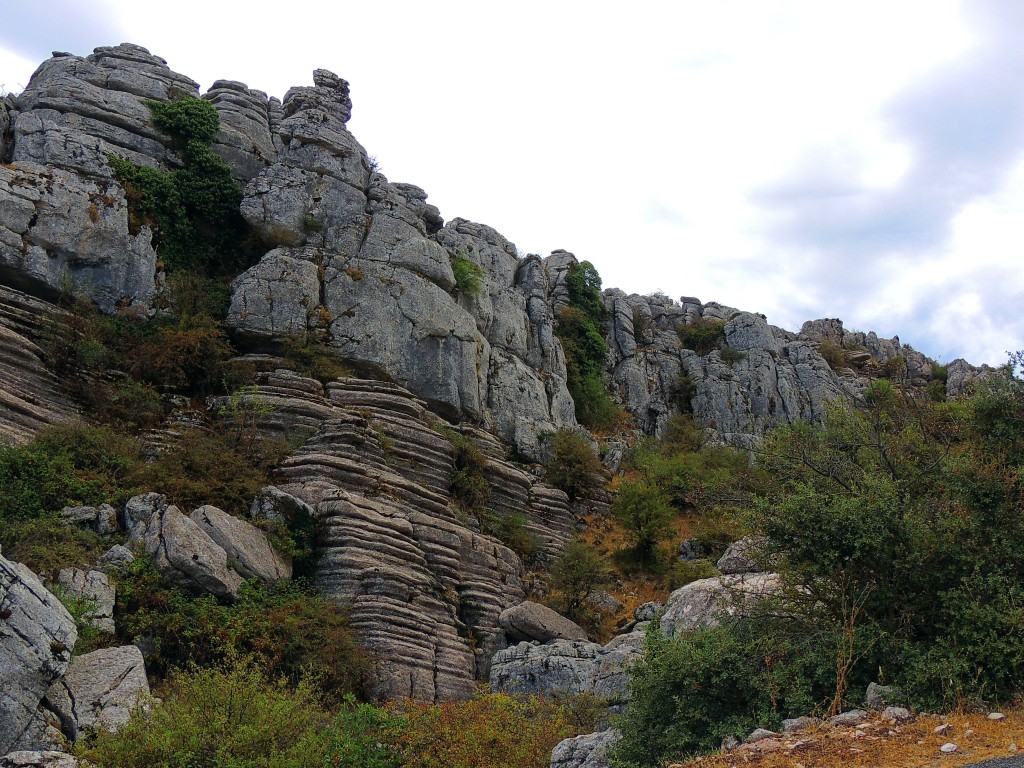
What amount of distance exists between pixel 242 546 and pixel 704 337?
113ft

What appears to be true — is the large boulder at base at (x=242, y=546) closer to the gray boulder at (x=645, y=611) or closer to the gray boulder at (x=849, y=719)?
the gray boulder at (x=645, y=611)

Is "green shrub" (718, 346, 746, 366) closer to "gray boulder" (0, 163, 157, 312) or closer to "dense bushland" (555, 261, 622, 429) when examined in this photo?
"dense bushland" (555, 261, 622, 429)

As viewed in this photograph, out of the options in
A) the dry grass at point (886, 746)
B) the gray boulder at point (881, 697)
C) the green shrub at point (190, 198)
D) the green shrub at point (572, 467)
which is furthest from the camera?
the green shrub at point (572, 467)

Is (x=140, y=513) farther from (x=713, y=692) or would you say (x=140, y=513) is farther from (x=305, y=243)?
(x=305, y=243)

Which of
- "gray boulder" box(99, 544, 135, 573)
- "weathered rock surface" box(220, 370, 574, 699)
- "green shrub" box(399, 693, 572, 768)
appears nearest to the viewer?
"green shrub" box(399, 693, 572, 768)

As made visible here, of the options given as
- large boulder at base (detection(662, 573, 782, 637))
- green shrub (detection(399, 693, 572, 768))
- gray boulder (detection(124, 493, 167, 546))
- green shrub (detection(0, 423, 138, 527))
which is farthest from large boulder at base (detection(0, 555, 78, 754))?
large boulder at base (detection(662, 573, 782, 637))

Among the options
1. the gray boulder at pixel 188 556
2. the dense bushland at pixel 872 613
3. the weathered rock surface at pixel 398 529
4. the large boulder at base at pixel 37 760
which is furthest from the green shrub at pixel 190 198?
the dense bushland at pixel 872 613

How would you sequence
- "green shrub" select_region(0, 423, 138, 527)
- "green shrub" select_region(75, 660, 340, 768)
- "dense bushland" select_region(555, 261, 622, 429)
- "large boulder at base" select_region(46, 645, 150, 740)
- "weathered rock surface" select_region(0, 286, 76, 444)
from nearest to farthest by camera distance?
"green shrub" select_region(75, 660, 340, 768) → "large boulder at base" select_region(46, 645, 150, 740) → "green shrub" select_region(0, 423, 138, 527) → "weathered rock surface" select_region(0, 286, 76, 444) → "dense bushland" select_region(555, 261, 622, 429)

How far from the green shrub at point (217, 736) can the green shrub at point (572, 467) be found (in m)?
21.2

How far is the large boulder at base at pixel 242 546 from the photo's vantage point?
19328mm

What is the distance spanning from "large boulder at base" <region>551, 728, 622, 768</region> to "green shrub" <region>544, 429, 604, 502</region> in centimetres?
1881

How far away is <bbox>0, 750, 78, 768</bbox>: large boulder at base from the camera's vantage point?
984cm

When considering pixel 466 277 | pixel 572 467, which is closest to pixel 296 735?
pixel 572 467

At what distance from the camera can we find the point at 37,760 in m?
10.1
